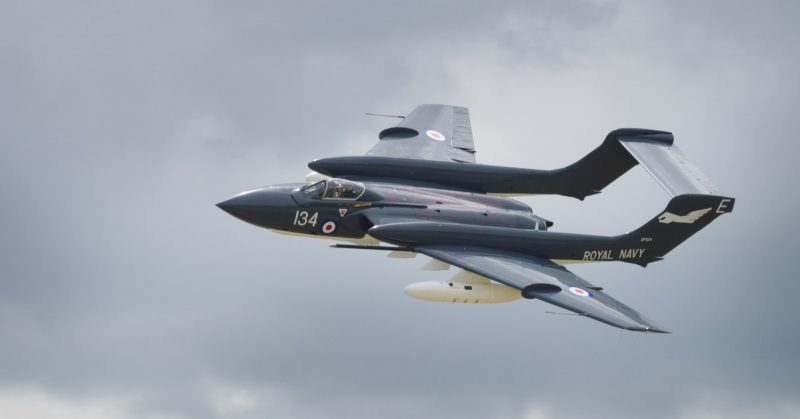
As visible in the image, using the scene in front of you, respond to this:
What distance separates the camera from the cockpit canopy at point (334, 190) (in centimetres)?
4878

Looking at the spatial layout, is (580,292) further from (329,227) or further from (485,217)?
(329,227)

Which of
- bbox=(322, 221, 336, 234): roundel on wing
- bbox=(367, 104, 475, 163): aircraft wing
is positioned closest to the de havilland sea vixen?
bbox=(322, 221, 336, 234): roundel on wing

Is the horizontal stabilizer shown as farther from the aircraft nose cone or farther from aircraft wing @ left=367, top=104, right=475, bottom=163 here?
the aircraft nose cone

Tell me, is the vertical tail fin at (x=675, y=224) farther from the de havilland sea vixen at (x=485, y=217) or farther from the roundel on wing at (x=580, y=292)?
the roundel on wing at (x=580, y=292)

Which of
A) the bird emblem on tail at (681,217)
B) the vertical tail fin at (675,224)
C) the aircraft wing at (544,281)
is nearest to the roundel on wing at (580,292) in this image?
the aircraft wing at (544,281)

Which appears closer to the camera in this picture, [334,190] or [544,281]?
[544,281]

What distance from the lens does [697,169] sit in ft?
170

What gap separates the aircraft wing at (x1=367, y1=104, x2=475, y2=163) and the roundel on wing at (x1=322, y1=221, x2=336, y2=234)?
7.55m

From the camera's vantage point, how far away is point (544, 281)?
45438 mm

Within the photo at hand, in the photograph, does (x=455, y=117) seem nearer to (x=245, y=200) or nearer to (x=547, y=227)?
(x=547, y=227)

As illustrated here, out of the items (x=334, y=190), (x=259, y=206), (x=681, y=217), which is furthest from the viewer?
(x=681, y=217)

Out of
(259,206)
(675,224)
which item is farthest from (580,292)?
(259,206)

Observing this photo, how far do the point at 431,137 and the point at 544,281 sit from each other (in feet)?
48.1

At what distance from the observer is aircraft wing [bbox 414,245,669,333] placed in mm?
43312
